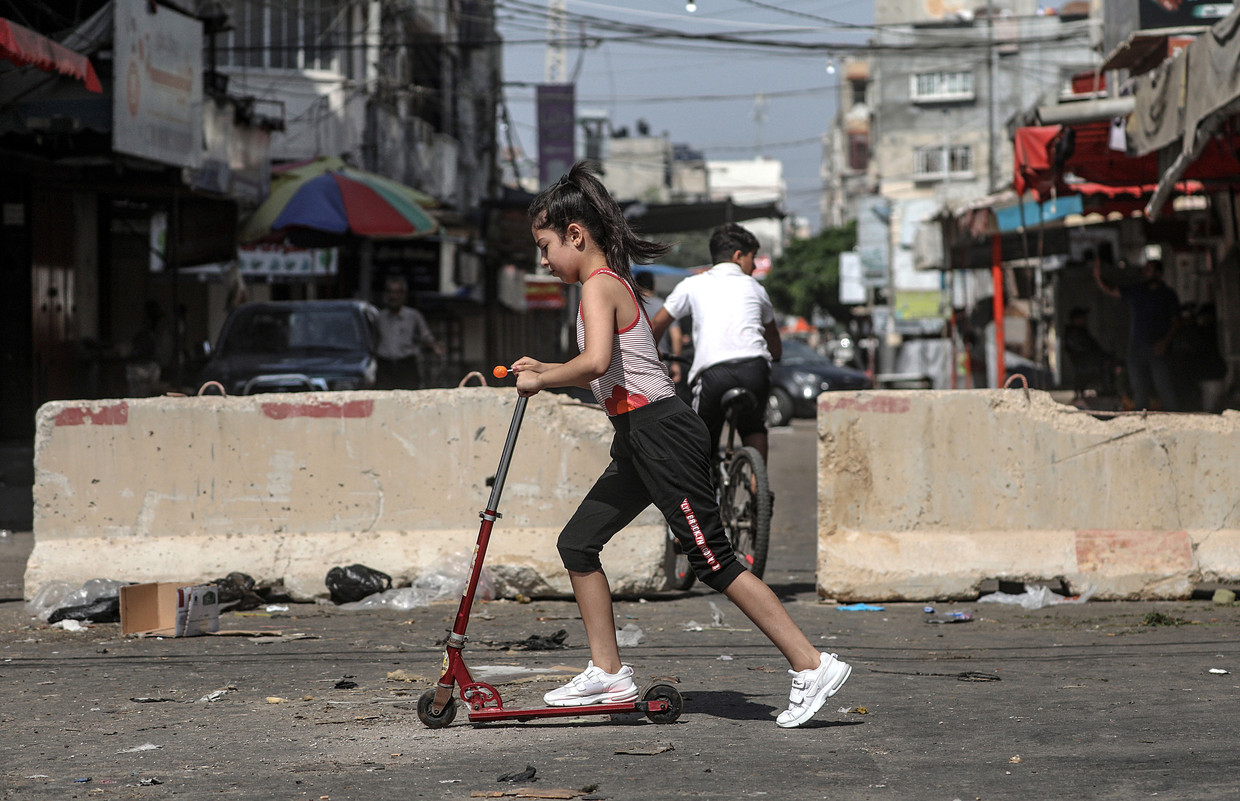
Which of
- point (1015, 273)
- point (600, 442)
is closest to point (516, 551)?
point (600, 442)

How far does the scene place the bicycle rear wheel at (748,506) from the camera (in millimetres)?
7336

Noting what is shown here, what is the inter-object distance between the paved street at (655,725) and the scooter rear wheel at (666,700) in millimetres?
34

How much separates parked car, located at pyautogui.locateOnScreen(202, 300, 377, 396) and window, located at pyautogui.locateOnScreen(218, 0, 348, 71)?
11891mm

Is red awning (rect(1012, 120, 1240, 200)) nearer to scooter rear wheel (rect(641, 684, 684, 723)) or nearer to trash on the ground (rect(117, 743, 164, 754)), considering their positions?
scooter rear wheel (rect(641, 684, 684, 723))

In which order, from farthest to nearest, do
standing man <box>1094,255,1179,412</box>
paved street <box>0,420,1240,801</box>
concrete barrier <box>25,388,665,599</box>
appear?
standing man <box>1094,255,1179,412</box> → concrete barrier <box>25,388,665,599</box> → paved street <box>0,420,1240,801</box>

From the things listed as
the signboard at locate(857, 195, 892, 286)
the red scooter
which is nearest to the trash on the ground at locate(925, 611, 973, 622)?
the red scooter

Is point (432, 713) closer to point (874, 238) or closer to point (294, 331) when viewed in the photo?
point (294, 331)

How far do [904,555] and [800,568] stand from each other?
1.75 metres

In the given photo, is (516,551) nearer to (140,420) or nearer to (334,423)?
(334,423)

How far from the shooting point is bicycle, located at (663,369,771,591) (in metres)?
7.34

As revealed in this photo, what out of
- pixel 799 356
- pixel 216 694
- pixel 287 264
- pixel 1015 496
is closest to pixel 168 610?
pixel 216 694

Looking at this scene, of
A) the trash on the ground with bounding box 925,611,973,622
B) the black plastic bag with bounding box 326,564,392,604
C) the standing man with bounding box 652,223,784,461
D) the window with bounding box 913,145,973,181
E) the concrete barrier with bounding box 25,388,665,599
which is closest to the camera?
the trash on the ground with bounding box 925,611,973,622

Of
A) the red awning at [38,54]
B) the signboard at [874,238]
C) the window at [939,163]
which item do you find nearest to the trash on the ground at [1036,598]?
the red awning at [38,54]

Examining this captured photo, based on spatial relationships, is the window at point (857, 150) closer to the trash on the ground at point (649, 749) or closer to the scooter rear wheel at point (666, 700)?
the scooter rear wheel at point (666, 700)
